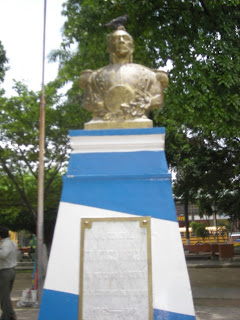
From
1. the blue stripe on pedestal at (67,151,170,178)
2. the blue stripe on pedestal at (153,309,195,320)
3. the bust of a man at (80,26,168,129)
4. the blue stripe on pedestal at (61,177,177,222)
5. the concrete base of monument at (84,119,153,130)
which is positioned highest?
the bust of a man at (80,26,168,129)

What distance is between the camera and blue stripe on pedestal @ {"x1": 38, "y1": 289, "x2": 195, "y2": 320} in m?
2.83

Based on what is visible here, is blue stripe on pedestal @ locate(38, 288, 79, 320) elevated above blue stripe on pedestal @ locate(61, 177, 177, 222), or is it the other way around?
blue stripe on pedestal @ locate(61, 177, 177, 222)

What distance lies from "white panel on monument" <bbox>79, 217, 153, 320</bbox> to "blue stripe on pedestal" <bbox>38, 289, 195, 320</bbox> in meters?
0.05

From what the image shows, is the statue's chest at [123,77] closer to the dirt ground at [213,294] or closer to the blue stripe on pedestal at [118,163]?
the blue stripe on pedestal at [118,163]

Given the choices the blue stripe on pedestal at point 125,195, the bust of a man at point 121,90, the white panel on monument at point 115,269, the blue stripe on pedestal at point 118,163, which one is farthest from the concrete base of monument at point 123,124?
the white panel on monument at point 115,269

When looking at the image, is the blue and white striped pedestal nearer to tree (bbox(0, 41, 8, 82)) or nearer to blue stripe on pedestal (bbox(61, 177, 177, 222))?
blue stripe on pedestal (bbox(61, 177, 177, 222))

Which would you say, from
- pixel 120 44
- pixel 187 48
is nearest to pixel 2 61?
pixel 187 48

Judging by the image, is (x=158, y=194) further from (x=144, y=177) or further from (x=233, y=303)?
(x=233, y=303)

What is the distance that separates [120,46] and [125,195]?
140 centimetres

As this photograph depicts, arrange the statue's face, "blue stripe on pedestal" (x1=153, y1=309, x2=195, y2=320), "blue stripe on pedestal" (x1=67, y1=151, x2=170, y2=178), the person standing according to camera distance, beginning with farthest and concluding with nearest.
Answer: the person standing → the statue's face → "blue stripe on pedestal" (x1=67, y1=151, x2=170, y2=178) → "blue stripe on pedestal" (x1=153, y1=309, x2=195, y2=320)

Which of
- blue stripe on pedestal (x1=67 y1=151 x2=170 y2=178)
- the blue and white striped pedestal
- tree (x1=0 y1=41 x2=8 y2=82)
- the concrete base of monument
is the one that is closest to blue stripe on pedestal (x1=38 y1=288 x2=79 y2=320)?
the blue and white striped pedestal

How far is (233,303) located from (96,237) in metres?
5.81

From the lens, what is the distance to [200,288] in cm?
1019

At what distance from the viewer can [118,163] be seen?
126 inches
